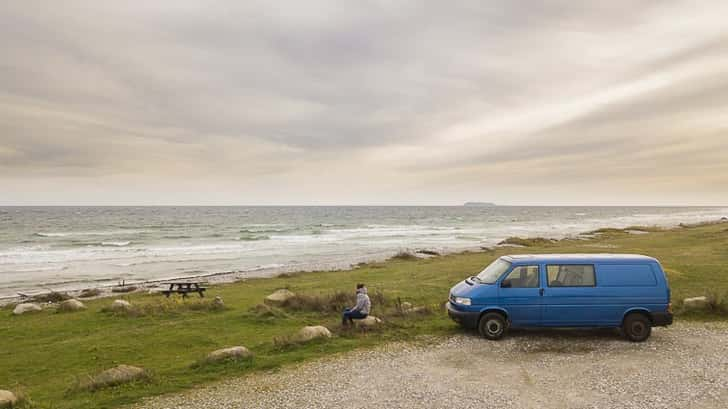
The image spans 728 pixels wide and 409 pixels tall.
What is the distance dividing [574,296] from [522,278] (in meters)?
1.50

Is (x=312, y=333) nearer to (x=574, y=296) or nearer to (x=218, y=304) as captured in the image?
(x=574, y=296)

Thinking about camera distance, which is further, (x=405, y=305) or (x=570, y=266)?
(x=405, y=305)

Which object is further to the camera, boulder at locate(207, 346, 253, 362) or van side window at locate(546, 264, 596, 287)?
van side window at locate(546, 264, 596, 287)

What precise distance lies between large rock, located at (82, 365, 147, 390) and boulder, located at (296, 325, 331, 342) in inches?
174

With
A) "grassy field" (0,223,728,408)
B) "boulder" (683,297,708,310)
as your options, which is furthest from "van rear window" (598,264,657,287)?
"boulder" (683,297,708,310)

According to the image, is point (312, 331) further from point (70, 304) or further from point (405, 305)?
point (70, 304)

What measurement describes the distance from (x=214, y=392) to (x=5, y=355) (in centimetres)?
945

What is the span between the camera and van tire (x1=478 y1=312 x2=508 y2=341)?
535 inches

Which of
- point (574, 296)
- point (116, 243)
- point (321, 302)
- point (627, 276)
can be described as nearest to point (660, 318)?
point (627, 276)

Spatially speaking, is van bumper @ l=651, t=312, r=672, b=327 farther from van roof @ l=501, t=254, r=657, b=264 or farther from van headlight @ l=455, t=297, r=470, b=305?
van headlight @ l=455, t=297, r=470, b=305

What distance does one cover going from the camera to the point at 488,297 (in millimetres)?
13633

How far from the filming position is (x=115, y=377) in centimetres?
1070

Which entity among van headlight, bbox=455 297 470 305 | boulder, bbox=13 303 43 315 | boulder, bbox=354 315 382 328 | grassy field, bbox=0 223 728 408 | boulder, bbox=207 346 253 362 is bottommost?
boulder, bbox=13 303 43 315

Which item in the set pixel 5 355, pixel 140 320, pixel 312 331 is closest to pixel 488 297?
pixel 312 331
